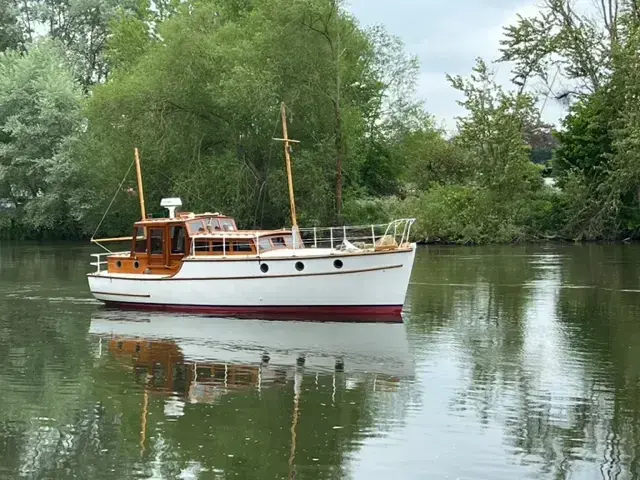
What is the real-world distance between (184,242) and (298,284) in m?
3.68

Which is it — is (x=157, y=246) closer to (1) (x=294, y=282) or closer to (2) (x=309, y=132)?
(1) (x=294, y=282)

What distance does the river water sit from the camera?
35.9 feet

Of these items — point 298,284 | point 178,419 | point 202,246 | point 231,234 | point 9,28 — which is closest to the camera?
point 178,419

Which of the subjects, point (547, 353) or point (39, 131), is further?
point (39, 131)

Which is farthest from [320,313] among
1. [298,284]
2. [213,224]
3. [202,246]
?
[213,224]

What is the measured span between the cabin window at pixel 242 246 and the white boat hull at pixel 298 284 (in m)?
0.49

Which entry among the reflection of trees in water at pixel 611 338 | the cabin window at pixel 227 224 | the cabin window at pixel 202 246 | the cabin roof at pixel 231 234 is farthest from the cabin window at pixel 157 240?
the reflection of trees in water at pixel 611 338

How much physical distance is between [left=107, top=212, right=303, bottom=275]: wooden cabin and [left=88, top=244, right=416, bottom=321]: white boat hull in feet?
1.63

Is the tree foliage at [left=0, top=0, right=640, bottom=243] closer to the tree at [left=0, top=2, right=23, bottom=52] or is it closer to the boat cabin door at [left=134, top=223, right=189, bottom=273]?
the tree at [left=0, top=2, right=23, bottom=52]

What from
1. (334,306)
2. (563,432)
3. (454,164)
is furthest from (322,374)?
(454,164)

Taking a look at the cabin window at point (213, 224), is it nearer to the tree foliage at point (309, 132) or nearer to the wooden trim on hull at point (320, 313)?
the wooden trim on hull at point (320, 313)

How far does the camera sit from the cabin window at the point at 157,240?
80.8ft

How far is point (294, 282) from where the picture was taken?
74.0 feet

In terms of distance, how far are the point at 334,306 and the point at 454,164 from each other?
39.0m
